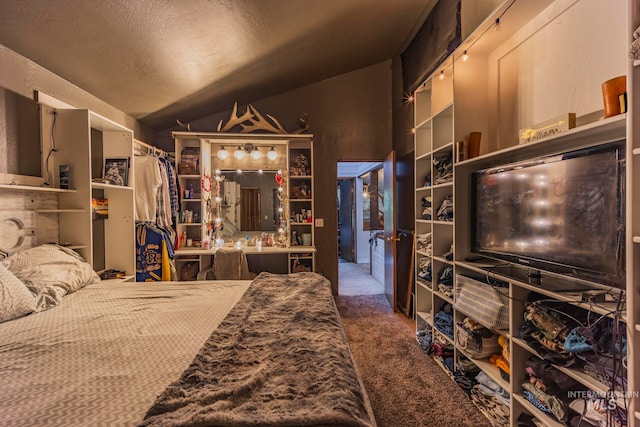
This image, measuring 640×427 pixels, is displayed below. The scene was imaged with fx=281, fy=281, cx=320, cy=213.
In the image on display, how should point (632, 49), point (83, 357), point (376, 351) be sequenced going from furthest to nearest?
point (376, 351)
point (83, 357)
point (632, 49)

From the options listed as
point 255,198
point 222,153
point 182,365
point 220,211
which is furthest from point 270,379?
point 222,153

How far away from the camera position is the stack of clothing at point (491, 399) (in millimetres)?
1659

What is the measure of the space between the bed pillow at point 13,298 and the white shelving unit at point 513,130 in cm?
265

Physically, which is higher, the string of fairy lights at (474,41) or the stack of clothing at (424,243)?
the string of fairy lights at (474,41)

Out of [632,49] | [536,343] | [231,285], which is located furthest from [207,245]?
[632,49]

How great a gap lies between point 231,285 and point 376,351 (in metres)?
1.45

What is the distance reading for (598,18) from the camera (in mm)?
1418

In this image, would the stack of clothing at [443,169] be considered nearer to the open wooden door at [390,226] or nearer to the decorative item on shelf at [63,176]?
the open wooden door at [390,226]

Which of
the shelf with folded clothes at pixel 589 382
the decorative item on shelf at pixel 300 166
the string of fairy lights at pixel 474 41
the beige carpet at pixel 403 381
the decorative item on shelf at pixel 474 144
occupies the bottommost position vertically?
the beige carpet at pixel 403 381

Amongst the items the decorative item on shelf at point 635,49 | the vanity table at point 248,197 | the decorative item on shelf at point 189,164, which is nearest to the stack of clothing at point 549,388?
the decorative item on shelf at point 635,49

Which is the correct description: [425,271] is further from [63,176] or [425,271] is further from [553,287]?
[63,176]

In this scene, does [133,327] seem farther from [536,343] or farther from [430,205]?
[430,205]

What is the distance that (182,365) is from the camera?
105cm

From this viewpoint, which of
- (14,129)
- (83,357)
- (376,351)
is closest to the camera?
(83,357)
